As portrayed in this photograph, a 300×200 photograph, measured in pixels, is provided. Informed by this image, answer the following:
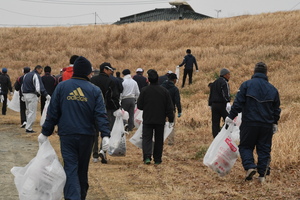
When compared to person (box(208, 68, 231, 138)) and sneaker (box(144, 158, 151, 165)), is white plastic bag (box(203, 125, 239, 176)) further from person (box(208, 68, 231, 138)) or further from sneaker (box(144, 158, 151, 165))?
person (box(208, 68, 231, 138))

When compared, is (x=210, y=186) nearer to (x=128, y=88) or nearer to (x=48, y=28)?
(x=128, y=88)

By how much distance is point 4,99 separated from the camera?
71.7 feet

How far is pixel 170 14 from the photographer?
60.4m

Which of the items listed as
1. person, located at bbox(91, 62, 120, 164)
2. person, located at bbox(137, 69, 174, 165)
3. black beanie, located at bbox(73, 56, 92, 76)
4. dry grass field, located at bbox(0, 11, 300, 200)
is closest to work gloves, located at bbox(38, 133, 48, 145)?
black beanie, located at bbox(73, 56, 92, 76)

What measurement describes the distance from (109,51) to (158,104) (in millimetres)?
32666

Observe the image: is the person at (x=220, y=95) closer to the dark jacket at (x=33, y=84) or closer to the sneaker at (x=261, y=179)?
the sneaker at (x=261, y=179)

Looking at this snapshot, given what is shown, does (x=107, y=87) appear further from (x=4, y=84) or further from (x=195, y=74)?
(x=195, y=74)

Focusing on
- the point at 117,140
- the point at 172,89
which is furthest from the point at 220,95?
the point at 117,140

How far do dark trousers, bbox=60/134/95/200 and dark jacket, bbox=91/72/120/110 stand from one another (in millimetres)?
4170

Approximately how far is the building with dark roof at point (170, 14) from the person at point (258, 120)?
50809 millimetres

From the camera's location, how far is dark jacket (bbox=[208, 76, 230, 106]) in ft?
40.6

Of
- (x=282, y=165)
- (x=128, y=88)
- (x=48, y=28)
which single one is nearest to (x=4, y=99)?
(x=128, y=88)

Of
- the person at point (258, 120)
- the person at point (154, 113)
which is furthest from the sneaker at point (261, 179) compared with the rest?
the person at point (154, 113)

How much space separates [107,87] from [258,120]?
11.2ft
